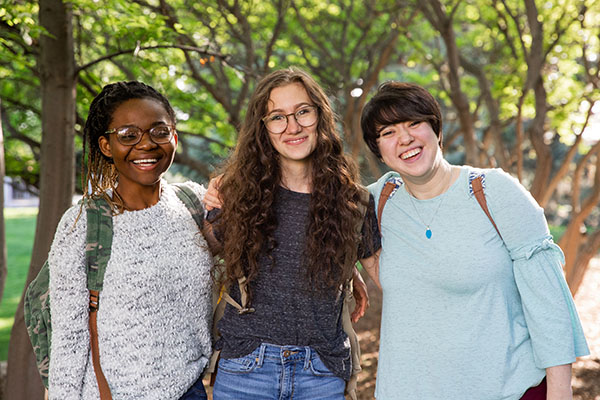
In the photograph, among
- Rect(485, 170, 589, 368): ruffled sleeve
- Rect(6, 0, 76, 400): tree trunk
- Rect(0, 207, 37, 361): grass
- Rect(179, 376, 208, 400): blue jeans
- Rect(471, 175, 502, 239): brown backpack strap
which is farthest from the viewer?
Rect(0, 207, 37, 361): grass

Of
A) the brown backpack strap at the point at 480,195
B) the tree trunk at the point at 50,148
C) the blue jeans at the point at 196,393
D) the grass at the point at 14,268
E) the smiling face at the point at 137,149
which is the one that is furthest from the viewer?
the grass at the point at 14,268

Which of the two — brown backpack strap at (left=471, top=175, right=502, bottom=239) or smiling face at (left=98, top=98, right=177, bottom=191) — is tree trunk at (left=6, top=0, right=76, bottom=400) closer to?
smiling face at (left=98, top=98, right=177, bottom=191)

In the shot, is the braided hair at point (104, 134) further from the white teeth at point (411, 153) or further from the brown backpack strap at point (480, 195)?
the brown backpack strap at point (480, 195)

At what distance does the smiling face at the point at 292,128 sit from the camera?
97.0 inches

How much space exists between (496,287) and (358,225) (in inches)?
26.7

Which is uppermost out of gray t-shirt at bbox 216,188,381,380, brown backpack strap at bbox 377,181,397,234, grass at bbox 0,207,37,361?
brown backpack strap at bbox 377,181,397,234

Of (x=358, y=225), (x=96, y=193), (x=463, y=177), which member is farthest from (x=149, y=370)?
(x=463, y=177)

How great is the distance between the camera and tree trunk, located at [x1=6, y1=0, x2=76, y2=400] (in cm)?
398

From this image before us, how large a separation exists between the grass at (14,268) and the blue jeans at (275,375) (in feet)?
22.4

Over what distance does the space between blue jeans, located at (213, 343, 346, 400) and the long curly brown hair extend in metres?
0.31

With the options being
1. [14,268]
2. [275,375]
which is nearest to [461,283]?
[275,375]

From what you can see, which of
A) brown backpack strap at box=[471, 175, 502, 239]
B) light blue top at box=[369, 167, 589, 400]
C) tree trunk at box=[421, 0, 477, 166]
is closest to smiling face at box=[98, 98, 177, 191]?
light blue top at box=[369, 167, 589, 400]

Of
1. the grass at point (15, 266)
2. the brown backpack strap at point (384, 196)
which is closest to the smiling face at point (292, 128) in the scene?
the brown backpack strap at point (384, 196)

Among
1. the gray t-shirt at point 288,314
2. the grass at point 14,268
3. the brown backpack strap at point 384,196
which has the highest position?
the brown backpack strap at point 384,196
